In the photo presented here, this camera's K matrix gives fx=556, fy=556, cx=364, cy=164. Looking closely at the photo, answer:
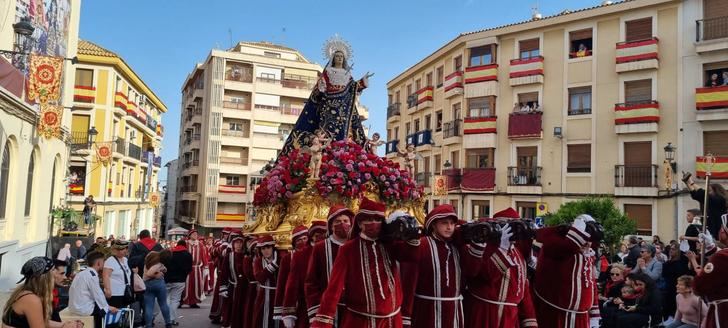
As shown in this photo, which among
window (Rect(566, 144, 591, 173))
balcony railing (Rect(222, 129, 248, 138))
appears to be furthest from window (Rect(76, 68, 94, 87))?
window (Rect(566, 144, 591, 173))

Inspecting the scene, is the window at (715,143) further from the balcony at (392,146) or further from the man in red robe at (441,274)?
the man in red robe at (441,274)

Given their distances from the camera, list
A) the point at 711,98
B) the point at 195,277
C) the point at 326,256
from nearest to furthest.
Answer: the point at 326,256 → the point at 195,277 → the point at 711,98

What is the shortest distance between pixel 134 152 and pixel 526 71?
26567 millimetres

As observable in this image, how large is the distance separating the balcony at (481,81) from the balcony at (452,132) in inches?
61.7

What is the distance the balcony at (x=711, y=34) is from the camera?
2080 centimetres

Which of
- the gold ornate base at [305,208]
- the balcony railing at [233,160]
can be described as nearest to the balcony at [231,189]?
the balcony railing at [233,160]

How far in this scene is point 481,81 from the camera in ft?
90.0

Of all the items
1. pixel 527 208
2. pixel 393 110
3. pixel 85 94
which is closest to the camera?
pixel 527 208

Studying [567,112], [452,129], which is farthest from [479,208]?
[567,112]

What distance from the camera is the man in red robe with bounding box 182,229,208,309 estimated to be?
12266 millimetres

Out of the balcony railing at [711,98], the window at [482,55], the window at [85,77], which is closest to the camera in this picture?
the balcony railing at [711,98]

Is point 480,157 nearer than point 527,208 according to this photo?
No

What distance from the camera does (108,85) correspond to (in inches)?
1288

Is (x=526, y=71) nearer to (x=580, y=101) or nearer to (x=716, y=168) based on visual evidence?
(x=580, y=101)
